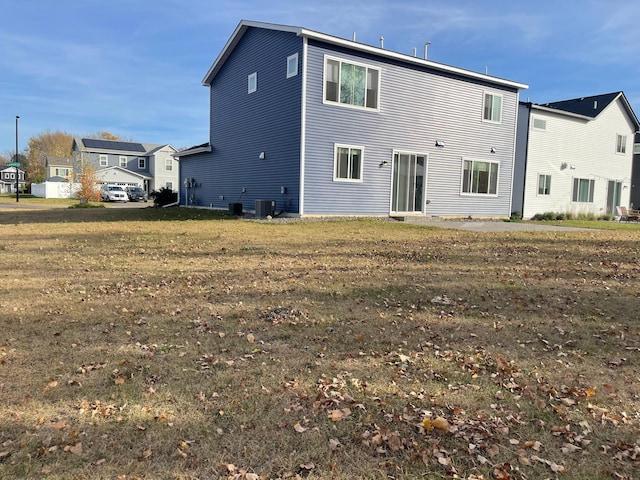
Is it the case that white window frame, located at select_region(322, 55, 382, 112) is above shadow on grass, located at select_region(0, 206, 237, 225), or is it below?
above

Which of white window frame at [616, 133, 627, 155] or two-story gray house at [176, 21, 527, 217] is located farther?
white window frame at [616, 133, 627, 155]

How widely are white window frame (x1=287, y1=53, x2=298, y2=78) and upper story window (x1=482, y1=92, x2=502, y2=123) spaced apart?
342 inches

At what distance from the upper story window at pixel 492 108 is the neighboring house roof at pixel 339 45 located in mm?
582

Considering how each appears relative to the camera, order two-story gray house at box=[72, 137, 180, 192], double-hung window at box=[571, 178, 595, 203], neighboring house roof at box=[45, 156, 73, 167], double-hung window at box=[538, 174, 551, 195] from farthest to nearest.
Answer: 1. neighboring house roof at box=[45, 156, 73, 167]
2. two-story gray house at box=[72, 137, 180, 192]
3. double-hung window at box=[571, 178, 595, 203]
4. double-hung window at box=[538, 174, 551, 195]

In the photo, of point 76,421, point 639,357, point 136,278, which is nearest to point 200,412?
point 76,421

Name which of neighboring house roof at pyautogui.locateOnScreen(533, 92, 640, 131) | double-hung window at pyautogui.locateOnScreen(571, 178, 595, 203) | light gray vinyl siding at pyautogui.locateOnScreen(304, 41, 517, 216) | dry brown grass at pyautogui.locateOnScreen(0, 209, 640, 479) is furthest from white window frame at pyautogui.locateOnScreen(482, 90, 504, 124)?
dry brown grass at pyautogui.locateOnScreen(0, 209, 640, 479)

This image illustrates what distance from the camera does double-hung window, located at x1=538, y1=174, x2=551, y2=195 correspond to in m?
22.9

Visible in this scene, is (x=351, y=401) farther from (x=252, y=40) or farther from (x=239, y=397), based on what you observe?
(x=252, y=40)

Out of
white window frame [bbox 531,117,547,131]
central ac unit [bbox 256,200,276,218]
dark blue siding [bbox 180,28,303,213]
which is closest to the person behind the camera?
dark blue siding [bbox 180,28,303,213]

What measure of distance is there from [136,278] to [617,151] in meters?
28.6

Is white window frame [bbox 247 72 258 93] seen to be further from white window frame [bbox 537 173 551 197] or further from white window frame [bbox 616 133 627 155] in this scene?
white window frame [bbox 616 133 627 155]

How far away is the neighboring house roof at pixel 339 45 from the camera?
15.0 metres

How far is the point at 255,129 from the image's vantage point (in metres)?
18.0

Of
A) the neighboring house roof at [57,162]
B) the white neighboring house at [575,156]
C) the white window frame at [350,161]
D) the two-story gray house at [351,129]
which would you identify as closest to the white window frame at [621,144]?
the white neighboring house at [575,156]
